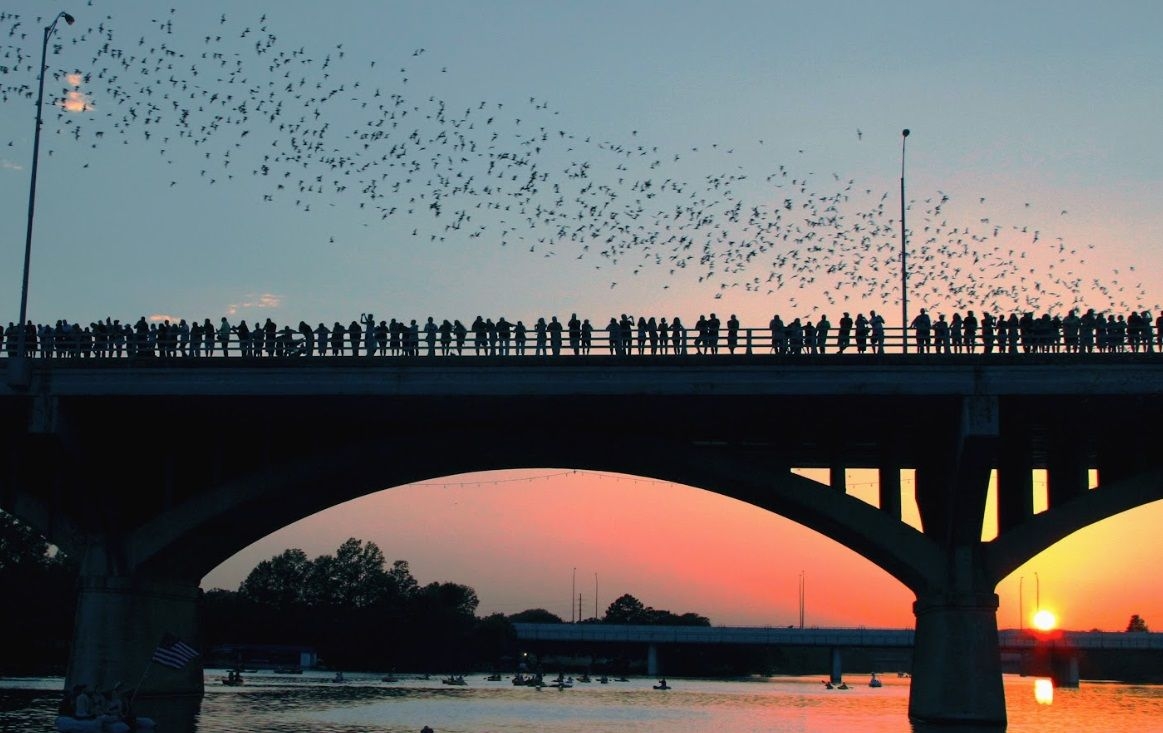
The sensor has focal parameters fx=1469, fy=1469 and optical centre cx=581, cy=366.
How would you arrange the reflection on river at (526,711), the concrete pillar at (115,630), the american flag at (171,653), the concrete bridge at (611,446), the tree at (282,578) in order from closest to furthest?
the american flag at (171,653) → the concrete bridge at (611,446) → the concrete pillar at (115,630) → the reflection on river at (526,711) → the tree at (282,578)

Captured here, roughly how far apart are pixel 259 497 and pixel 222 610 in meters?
105

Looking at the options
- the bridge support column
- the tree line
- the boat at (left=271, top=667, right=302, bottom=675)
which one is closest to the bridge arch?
the bridge support column

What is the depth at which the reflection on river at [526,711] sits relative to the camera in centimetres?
5300

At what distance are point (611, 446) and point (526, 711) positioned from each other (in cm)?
2286

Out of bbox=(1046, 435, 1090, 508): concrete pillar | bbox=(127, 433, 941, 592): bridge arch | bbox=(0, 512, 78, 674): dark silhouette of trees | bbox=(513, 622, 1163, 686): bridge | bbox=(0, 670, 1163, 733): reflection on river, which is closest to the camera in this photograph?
bbox=(127, 433, 941, 592): bridge arch

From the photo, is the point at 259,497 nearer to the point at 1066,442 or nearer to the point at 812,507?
the point at 812,507

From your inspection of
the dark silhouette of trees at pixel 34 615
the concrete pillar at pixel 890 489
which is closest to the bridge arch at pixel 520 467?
the concrete pillar at pixel 890 489

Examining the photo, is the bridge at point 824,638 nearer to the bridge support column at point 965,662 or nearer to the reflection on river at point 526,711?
the reflection on river at point 526,711

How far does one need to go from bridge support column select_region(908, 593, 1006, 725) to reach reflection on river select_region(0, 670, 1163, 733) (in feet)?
3.14

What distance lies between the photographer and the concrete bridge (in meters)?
45.5

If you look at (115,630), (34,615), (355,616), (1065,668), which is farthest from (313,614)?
(115,630)

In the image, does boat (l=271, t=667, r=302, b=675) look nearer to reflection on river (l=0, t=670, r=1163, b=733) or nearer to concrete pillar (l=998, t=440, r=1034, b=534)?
reflection on river (l=0, t=670, r=1163, b=733)

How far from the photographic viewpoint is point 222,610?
149m

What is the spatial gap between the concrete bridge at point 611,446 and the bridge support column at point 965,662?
69 millimetres
